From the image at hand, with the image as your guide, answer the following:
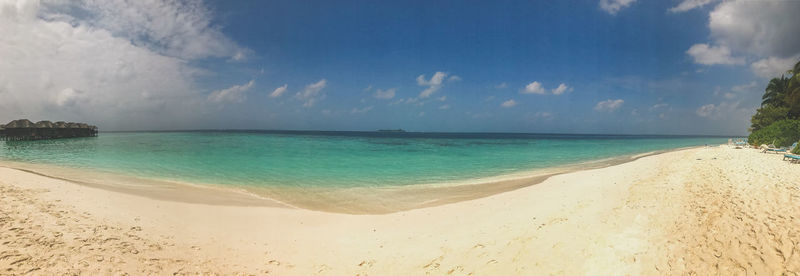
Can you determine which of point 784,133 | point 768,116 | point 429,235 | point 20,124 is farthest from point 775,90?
point 20,124

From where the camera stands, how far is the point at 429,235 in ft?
21.0

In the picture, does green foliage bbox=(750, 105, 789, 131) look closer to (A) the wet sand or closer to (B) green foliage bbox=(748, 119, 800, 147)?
(B) green foliage bbox=(748, 119, 800, 147)

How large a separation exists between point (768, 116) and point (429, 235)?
48.0m

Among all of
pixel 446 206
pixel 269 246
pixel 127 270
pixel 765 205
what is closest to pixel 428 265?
pixel 269 246

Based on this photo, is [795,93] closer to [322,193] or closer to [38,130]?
[322,193]

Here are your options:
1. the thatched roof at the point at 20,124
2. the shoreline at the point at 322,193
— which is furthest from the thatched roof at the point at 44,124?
the shoreline at the point at 322,193

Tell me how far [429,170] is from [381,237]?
444 inches

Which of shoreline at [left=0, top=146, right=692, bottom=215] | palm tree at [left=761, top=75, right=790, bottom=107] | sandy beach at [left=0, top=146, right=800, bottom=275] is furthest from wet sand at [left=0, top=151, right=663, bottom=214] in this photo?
palm tree at [left=761, top=75, right=790, bottom=107]

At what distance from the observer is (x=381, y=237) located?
254 inches

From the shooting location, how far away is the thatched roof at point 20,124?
1610 inches

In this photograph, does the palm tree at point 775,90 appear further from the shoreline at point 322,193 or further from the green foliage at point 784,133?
the shoreline at point 322,193

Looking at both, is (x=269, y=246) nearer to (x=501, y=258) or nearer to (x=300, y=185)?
(x=501, y=258)

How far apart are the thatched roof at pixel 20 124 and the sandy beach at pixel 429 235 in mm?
54847

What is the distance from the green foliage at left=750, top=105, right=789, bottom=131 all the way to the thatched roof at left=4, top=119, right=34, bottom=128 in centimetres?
9621
